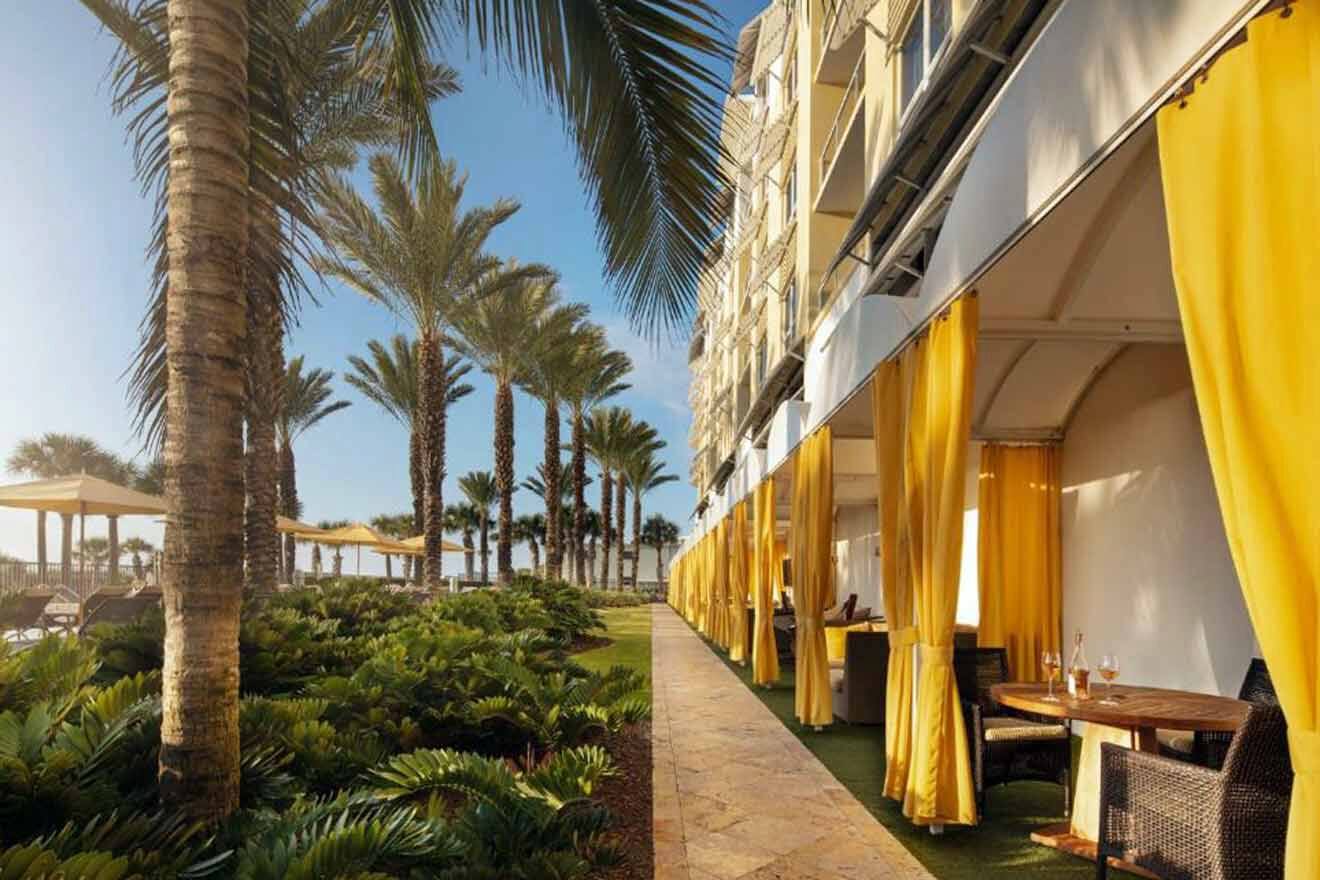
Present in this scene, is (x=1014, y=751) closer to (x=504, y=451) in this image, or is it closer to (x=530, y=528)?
(x=504, y=451)

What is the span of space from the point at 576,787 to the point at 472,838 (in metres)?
0.73

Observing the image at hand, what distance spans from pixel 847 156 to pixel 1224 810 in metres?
9.69

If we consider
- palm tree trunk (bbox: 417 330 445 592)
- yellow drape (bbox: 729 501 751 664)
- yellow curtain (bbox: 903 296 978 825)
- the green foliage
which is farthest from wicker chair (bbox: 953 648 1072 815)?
palm tree trunk (bbox: 417 330 445 592)

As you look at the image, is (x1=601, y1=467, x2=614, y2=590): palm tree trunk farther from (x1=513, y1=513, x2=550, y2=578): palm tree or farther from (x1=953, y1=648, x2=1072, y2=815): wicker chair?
(x1=953, y1=648, x2=1072, y2=815): wicker chair

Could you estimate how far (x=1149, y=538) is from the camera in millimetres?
6367

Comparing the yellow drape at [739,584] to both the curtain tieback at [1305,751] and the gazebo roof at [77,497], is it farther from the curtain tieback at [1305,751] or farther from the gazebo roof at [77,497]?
the curtain tieback at [1305,751]

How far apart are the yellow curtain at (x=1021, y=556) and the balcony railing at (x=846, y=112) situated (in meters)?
5.05

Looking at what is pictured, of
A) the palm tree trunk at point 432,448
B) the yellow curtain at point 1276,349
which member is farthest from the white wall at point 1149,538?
the palm tree trunk at point 432,448

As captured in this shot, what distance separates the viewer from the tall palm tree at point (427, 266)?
55.4ft

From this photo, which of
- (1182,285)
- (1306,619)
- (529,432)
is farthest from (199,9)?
(529,432)

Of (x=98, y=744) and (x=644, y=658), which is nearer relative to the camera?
A: (x=98, y=744)

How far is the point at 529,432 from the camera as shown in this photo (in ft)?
92.8

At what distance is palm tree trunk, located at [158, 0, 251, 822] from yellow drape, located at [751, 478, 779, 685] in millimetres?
8024

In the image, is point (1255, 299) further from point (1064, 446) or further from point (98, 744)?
point (1064, 446)
